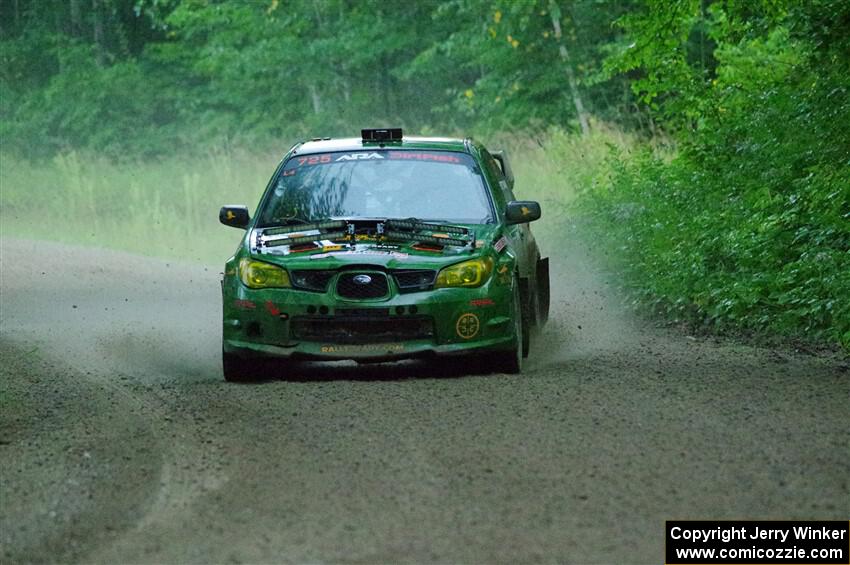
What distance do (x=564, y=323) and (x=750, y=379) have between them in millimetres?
4668

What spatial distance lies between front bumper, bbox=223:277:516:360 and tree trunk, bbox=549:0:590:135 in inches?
780

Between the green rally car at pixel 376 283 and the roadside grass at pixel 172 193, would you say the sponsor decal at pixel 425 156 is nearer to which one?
the green rally car at pixel 376 283

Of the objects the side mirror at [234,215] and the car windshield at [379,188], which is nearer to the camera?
the side mirror at [234,215]

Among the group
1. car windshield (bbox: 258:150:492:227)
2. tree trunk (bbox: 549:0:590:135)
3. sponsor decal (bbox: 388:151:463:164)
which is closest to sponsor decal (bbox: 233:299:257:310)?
car windshield (bbox: 258:150:492:227)

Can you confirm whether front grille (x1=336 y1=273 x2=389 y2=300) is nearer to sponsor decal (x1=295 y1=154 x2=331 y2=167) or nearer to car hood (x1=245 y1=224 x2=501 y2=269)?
car hood (x1=245 y1=224 x2=501 y2=269)

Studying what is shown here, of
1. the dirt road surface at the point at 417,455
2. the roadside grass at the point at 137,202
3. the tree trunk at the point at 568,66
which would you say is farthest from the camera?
the tree trunk at the point at 568,66

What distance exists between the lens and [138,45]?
4903 cm

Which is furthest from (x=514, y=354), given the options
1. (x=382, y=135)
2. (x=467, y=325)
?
(x=382, y=135)

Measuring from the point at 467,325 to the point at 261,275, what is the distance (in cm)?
144

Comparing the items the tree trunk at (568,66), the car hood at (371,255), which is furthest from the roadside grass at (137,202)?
the car hood at (371,255)

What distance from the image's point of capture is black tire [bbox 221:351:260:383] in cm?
1034

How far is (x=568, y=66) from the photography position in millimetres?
30578

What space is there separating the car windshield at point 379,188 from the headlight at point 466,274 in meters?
0.86

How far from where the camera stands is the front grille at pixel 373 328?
10.0 metres
